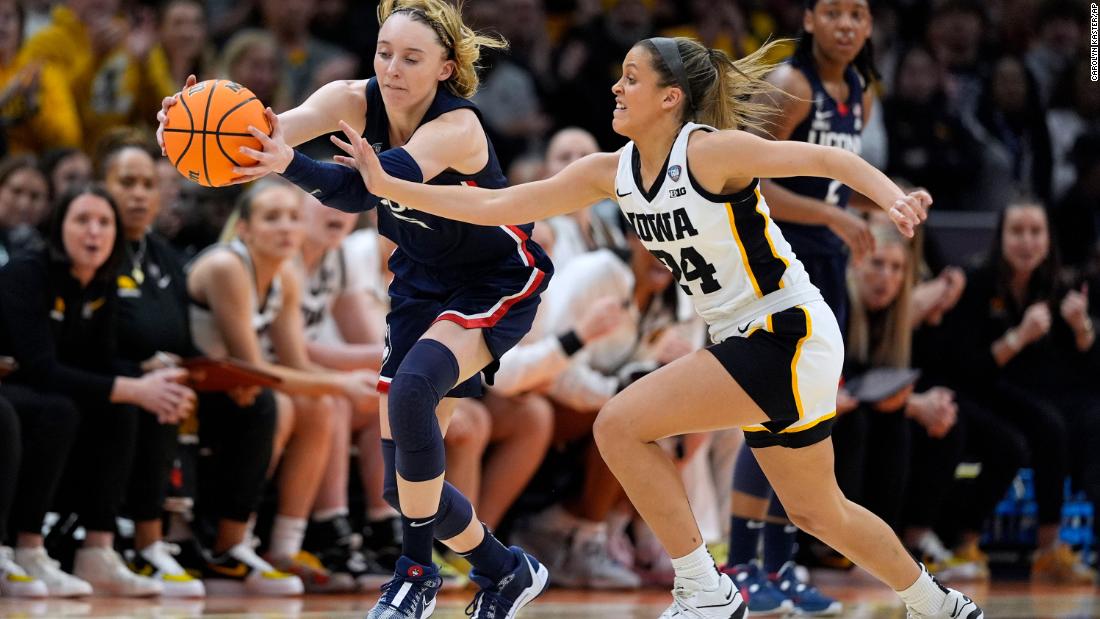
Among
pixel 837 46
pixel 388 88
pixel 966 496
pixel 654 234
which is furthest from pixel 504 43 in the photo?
pixel 966 496

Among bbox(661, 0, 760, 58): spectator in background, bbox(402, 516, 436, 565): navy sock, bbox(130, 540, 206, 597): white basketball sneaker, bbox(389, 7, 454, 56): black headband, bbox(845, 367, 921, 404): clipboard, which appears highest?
bbox(661, 0, 760, 58): spectator in background

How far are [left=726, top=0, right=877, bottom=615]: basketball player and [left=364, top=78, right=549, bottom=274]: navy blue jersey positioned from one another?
1.18 metres

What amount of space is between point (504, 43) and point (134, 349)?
2.42 metres

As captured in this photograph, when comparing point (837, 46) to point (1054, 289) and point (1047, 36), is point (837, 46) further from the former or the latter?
point (1047, 36)

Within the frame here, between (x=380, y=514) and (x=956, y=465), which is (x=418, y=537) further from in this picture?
(x=956, y=465)

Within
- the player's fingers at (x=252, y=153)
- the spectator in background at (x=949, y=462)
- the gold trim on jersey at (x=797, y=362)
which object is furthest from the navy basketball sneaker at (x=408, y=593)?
the spectator in background at (x=949, y=462)

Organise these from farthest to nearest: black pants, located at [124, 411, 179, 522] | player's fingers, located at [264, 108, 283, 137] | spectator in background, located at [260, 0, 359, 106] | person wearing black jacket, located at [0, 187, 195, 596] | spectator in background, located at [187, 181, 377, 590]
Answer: spectator in background, located at [260, 0, 359, 106], spectator in background, located at [187, 181, 377, 590], black pants, located at [124, 411, 179, 522], person wearing black jacket, located at [0, 187, 195, 596], player's fingers, located at [264, 108, 283, 137]

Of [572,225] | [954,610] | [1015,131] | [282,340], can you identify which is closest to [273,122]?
[954,610]

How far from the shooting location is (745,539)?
5.87 meters

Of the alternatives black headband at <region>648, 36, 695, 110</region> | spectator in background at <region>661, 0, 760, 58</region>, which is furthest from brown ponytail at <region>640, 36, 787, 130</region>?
spectator in background at <region>661, 0, 760, 58</region>

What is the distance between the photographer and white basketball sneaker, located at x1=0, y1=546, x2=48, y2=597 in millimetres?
5840

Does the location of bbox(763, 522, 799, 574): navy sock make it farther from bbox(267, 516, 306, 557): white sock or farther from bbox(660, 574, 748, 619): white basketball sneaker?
bbox(267, 516, 306, 557): white sock

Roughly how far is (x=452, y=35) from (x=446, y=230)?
664 millimetres

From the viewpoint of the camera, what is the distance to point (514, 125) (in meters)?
10.0
